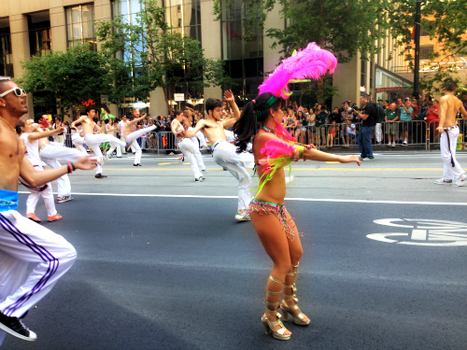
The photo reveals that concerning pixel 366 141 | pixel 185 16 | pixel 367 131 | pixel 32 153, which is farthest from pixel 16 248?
pixel 185 16

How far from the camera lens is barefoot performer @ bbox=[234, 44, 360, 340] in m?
3.21

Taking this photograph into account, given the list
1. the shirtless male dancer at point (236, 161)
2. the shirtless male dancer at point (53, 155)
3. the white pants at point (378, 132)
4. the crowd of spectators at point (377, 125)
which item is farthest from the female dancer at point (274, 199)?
the white pants at point (378, 132)

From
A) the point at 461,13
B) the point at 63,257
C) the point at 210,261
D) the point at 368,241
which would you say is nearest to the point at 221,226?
the point at 210,261

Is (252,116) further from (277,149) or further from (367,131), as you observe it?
(367,131)

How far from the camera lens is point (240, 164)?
21.6 ft

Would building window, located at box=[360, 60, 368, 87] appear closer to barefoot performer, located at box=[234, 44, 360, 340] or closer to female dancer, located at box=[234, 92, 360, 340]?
barefoot performer, located at box=[234, 44, 360, 340]

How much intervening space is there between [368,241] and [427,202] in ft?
7.95

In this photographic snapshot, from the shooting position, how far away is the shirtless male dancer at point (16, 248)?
9.64ft

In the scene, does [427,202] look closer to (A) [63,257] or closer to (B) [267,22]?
(A) [63,257]

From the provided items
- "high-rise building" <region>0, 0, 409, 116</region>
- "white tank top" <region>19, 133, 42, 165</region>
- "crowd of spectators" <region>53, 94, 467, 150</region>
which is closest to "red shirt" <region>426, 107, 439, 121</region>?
"crowd of spectators" <region>53, 94, 467, 150</region>

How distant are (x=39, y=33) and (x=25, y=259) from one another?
4094 centimetres

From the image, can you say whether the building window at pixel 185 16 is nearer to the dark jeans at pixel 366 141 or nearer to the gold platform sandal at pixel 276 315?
the dark jeans at pixel 366 141

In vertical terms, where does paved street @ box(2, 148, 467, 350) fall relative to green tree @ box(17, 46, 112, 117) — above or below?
below

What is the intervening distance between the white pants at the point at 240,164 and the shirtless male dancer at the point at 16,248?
369 cm
